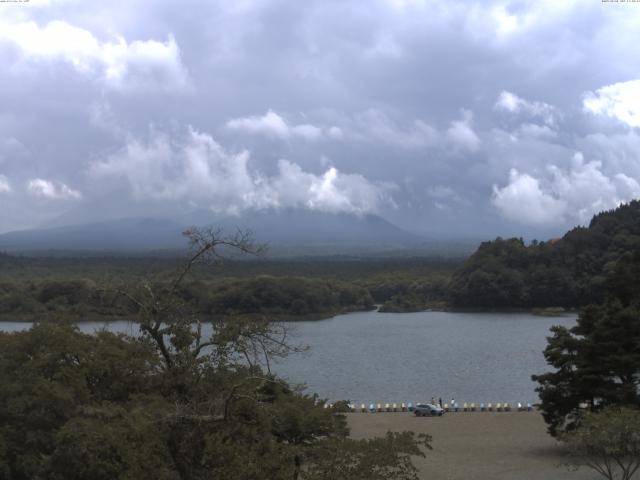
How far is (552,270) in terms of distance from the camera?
2734 inches

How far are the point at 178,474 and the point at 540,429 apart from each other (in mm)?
16791

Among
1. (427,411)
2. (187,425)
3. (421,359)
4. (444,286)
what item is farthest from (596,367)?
(444,286)

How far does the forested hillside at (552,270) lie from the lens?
68.6m

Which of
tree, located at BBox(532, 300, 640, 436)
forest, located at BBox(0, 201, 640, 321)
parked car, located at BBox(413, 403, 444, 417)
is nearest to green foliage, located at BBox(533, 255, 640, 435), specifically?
tree, located at BBox(532, 300, 640, 436)

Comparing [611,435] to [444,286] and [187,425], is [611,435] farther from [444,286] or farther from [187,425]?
[444,286]

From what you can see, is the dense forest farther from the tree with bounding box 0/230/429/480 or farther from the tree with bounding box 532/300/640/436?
the tree with bounding box 0/230/429/480

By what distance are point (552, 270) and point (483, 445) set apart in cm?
5188

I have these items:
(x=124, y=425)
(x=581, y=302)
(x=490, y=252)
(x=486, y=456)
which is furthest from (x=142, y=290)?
(x=490, y=252)

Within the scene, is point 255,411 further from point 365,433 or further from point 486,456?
point 365,433

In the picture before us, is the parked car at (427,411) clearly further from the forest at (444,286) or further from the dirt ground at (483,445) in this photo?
the forest at (444,286)

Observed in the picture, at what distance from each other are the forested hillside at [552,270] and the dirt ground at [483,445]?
44250 mm

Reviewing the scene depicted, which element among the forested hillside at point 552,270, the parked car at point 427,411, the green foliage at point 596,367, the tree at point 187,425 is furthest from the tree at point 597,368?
the forested hillside at point 552,270

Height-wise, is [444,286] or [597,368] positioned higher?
[597,368]

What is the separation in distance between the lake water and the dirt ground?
3714 millimetres
